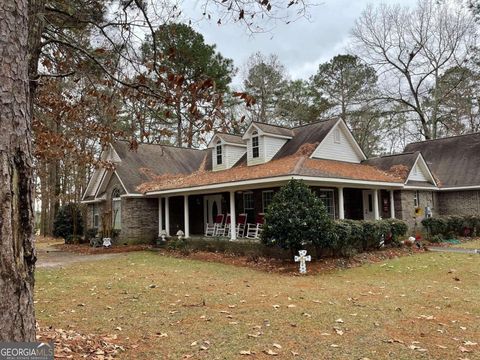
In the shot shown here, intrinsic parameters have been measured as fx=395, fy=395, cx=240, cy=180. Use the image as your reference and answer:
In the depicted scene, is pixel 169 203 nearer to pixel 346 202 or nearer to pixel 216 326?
pixel 346 202

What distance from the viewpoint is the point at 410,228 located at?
819 inches

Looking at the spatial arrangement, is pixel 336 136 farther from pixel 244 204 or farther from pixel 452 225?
pixel 452 225

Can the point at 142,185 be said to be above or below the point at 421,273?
above

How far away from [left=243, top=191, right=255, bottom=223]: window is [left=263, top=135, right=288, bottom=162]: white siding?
78.4 inches

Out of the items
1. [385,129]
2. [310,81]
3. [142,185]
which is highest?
[310,81]

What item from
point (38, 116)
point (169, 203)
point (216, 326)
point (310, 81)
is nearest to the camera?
point (216, 326)

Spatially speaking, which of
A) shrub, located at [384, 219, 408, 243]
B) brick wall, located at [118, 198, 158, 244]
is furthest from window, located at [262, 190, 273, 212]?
brick wall, located at [118, 198, 158, 244]

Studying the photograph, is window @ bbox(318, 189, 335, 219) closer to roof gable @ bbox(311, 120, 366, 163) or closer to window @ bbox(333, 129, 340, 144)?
roof gable @ bbox(311, 120, 366, 163)

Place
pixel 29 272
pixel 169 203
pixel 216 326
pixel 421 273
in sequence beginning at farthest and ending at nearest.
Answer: pixel 169 203
pixel 421 273
pixel 216 326
pixel 29 272

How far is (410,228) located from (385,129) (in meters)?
16.8

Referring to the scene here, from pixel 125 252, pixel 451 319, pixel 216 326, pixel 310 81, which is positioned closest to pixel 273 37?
pixel 216 326

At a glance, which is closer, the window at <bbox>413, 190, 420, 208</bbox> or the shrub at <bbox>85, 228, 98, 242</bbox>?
the window at <bbox>413, 190, 420, 208</bbox>

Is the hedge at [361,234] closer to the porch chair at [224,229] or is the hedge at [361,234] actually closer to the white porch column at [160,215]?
the porch chair at [224,229]

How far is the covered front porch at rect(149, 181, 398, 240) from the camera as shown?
59.7 feet
